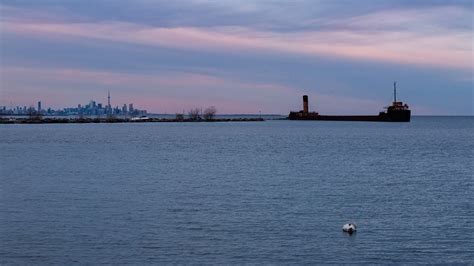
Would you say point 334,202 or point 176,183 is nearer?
point 334,202

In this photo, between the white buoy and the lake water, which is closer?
the lake water

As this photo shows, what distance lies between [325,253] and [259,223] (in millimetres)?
4404

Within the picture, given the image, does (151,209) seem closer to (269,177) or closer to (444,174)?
(269,177)

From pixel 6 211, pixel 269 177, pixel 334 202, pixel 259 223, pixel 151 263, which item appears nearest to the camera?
pixel 151 263

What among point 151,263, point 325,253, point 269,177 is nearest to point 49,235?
point 151,263

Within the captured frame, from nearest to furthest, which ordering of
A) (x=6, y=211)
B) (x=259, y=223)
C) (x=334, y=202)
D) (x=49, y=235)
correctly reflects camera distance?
1. (x=49, y=235)
2. (x=259, y=223)
3. (x=6, y=211)
4. (x=334, y=202)

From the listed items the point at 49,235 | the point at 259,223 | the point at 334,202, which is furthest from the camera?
the point at 334,202

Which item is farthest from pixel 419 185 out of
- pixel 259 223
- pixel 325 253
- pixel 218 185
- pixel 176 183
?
pixel 325 253

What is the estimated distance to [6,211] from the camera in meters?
26.0

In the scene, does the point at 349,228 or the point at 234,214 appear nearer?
the point at 349,228

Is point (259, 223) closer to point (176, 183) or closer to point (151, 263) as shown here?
point (151, 263)

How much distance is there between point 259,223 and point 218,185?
11941 millimetres

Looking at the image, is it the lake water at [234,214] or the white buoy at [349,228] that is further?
the white buoy at [349,228]

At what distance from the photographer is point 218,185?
115 ft
